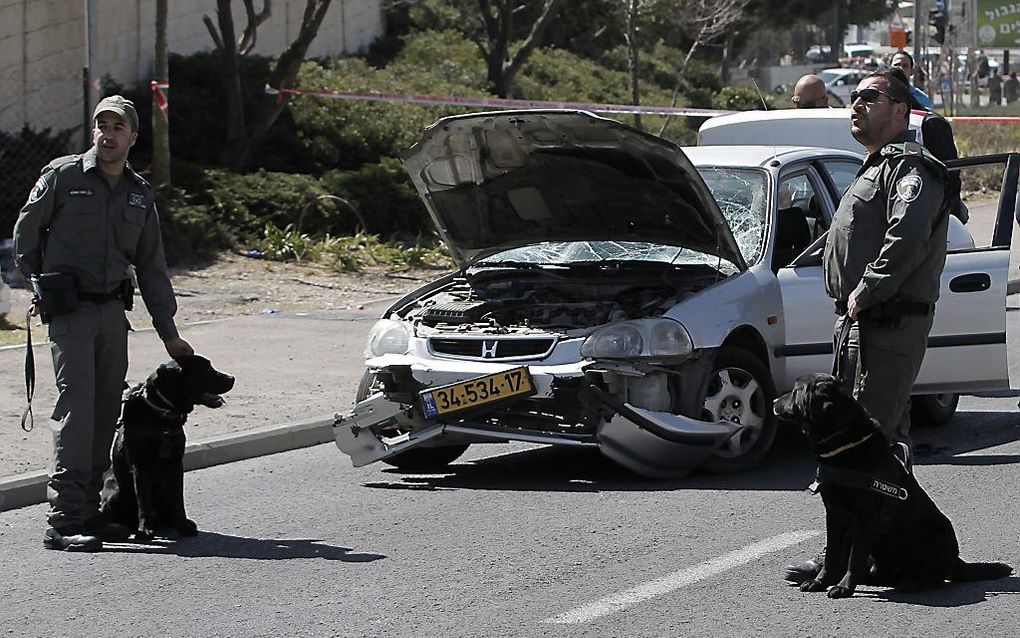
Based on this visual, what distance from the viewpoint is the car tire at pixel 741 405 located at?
7.88 meters

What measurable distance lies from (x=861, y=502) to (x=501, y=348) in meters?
2.62

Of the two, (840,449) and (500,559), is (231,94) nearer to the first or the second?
(500,559)

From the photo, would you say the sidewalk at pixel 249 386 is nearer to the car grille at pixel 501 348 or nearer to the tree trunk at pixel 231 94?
the car grille at pixel 501 348

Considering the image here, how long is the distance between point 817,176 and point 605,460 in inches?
81.1

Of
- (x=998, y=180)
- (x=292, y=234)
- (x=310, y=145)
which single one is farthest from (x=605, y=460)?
(x=998, y=180)

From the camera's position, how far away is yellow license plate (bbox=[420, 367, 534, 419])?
7465mm

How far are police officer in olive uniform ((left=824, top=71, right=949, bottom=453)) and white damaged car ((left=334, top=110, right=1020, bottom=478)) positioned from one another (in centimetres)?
159

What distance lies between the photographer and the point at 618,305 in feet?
25.9

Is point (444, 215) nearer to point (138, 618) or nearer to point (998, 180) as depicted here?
point (138, 618)

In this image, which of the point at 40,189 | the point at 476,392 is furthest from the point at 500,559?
the point at 40,189

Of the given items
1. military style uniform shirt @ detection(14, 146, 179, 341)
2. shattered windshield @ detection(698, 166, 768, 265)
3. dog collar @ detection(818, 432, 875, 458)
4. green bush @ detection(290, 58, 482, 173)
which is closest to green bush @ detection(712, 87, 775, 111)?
green bush @ detection(290, 58, 482, 173)

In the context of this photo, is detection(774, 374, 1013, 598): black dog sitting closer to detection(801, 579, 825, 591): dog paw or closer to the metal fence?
detection(801, 579, 825, 591): dog paw

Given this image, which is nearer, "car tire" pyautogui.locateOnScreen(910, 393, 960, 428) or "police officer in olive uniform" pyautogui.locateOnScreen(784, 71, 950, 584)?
"police officer in olive uniform" pyautogui.locateOnScreen(784, 71, 950, 584)

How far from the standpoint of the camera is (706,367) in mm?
7703
